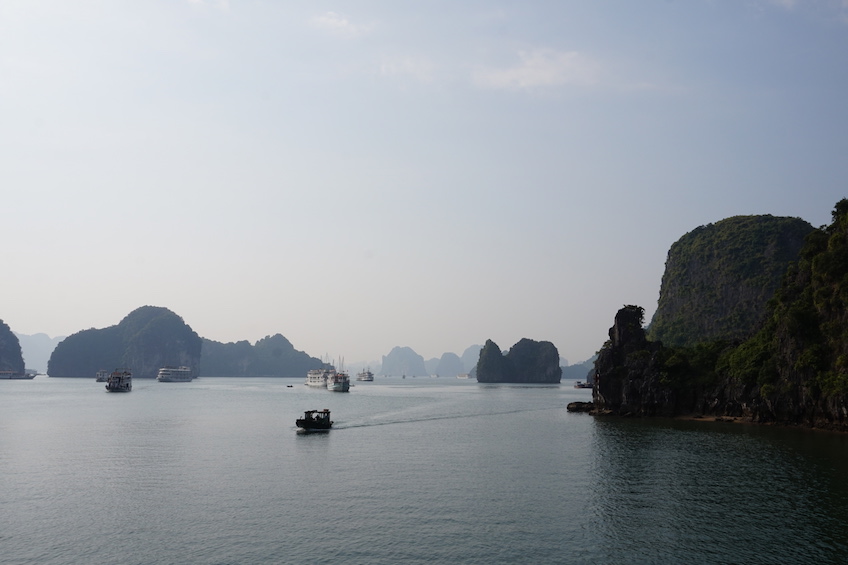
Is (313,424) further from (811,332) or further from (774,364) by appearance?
(811,332)

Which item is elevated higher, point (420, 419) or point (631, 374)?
point (631, 374)

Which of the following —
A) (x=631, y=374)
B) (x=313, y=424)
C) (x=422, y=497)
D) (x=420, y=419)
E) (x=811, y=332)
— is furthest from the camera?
(x=631, y=374)

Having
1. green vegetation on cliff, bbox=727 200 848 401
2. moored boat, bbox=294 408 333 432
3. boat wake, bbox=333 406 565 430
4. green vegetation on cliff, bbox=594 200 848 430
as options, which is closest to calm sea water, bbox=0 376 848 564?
moored boat, bbox=294 408 333 432

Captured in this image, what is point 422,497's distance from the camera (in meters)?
47.6

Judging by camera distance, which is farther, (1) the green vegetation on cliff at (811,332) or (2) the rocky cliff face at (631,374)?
(2) the rocky cliff face at (631,374)

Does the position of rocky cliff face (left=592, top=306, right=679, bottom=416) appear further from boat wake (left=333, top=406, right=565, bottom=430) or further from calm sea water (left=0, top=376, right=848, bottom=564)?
calm sea water (left=0, top=376, right=848, bottom=564)

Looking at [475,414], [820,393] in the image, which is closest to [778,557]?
[820,393]

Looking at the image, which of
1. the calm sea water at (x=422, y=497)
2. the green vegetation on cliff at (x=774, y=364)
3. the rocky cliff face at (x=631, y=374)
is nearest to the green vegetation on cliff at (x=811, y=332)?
the green vegetation on cliff at (x=774, y=364)

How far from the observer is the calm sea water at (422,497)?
1396 inches

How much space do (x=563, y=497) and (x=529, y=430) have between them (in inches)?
1910

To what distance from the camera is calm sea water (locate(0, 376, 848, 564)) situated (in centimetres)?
3547

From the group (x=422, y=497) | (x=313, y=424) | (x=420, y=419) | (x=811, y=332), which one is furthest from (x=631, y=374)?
(x=422, y=497)

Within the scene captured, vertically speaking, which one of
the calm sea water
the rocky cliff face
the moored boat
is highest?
the rocky cliff face

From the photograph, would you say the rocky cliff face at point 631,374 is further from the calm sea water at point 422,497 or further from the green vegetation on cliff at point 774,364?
the calm sea water at point 422,497
